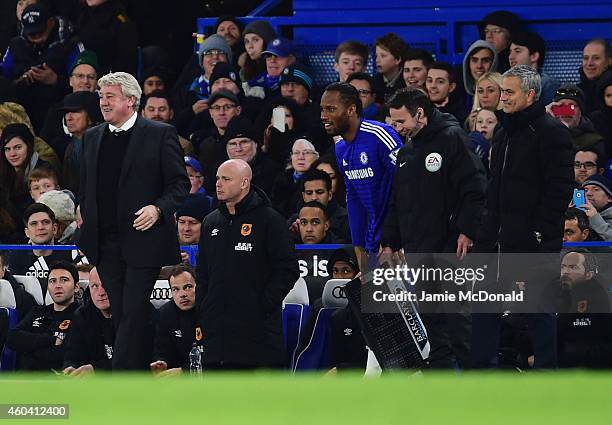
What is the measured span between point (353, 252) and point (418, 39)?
16.3 ft

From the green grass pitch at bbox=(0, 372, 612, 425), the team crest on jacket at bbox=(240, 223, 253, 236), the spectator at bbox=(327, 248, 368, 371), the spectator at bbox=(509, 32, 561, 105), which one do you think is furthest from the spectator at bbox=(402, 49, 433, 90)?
the green grass pitch at bbox=(0, 372, 612, 425)

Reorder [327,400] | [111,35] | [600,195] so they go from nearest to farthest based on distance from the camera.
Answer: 1. [327,400]
2. [600,195]
3. [111,35]

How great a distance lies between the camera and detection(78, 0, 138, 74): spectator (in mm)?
16562

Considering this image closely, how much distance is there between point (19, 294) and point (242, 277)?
7.14 feet

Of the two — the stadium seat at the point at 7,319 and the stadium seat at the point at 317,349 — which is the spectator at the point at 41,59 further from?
the stadium seat at the point at 317,349

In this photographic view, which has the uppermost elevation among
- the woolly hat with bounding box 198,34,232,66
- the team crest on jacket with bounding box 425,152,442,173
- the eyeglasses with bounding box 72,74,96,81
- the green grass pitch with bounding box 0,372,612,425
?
the woolly hat with bounding box 198,34,232,66

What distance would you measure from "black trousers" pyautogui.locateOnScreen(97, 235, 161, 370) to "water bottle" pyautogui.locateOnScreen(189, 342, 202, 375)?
1133 mm

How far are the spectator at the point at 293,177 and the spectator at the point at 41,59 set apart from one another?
3.76m

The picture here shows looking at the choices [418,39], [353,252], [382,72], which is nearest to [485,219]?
[353,252]

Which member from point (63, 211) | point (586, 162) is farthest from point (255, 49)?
point (586, 162)

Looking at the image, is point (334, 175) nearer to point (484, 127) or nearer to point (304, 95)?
point (484, 127)

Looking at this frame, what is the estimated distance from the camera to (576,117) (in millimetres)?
13344

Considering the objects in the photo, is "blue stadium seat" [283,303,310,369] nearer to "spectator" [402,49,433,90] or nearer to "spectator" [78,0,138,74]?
"spectator" [402,49,433,90]

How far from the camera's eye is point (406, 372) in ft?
32.6
